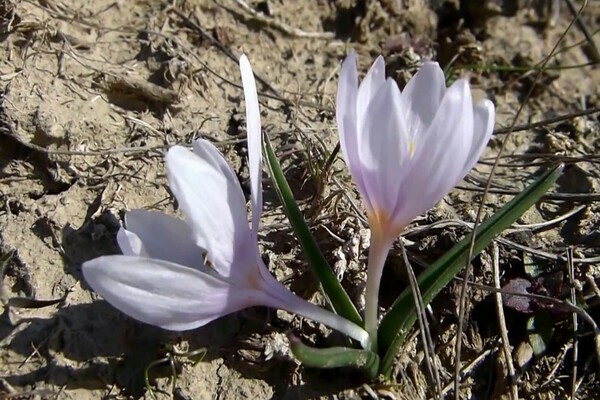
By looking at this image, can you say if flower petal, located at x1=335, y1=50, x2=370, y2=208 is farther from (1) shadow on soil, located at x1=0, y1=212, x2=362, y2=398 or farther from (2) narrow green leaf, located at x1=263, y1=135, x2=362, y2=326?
(1) shadow on soil, located at x1=0, y1=212, x2=362, y2=398

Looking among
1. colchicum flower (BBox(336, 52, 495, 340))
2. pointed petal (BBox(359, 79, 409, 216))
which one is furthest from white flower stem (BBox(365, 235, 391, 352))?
pointed petal (BBox(359, 79, 409, 216))

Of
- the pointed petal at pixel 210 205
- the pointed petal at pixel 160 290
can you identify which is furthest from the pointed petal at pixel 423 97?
the pointed petal at pixel 160 290

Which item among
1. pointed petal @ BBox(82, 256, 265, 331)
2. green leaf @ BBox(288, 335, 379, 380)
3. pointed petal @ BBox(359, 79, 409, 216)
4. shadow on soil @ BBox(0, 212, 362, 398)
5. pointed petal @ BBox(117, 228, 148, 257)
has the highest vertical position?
pointed petal @ BBox(359, 79, 409, 216)

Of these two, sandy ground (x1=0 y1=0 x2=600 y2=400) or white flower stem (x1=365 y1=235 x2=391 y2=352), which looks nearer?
white flower stem (x1=365 y1=235 x2=391 y2=352)

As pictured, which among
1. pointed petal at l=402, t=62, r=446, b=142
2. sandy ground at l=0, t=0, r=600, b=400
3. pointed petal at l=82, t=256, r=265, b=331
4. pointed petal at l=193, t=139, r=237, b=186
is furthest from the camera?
sandy ground at l=0, t=0, r=600, b=400

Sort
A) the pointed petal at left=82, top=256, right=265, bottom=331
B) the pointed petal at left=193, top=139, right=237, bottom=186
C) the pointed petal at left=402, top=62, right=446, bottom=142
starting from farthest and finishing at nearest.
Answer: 1. the pointed petal at left=402, top=62, right=446, bottom=142
2. the pointed petal at left=193, top=139, right=237, bottom=186
3. the pointed petal at left=82, top=256, right=265, bottom=331

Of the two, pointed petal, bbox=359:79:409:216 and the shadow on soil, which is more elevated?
pointed petal, bbox=359:79:409:216
